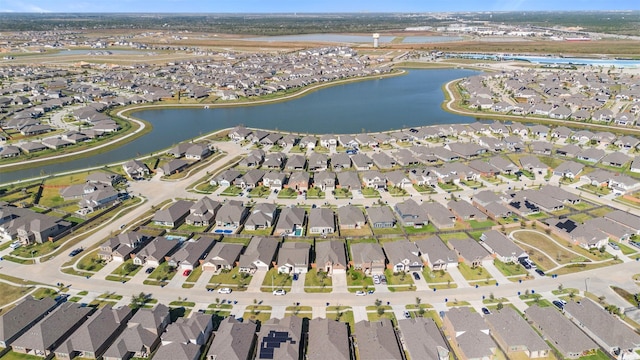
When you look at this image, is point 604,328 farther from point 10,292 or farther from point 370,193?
point 10,292

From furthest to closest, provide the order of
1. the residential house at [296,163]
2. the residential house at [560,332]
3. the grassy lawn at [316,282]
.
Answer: the residential house at [296,163] < the grassy lawn at [316,282] < the residential house at [560,332]

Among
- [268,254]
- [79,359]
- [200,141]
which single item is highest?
[200,141]

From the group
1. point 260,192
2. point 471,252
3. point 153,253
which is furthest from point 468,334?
point 260,192

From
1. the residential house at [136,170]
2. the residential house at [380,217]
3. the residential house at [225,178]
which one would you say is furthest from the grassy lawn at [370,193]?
the residential house at [136,170]

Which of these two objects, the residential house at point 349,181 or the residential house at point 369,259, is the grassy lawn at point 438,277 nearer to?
the residential house at point 369,259

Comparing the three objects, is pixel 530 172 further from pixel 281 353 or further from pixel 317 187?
pixel 281 353

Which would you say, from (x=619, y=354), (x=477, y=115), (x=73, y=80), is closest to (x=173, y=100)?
(x=73, y=80)

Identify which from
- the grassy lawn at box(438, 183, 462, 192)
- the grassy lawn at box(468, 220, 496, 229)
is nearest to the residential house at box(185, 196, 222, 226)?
the grassy lawn at box(468, 220, 496, 229)
